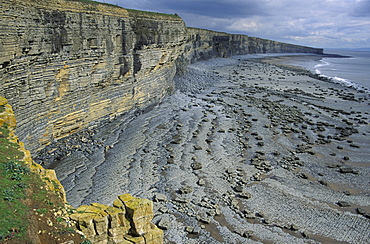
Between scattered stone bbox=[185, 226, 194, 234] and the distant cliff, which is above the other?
the distant cliff

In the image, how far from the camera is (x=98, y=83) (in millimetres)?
24422

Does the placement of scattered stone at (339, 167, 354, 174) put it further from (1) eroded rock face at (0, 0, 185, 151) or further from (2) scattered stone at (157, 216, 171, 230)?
(1) eroded rock face at (0, 0, 185, 151)

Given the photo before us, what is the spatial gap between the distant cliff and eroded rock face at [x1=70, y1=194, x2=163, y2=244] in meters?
10.7

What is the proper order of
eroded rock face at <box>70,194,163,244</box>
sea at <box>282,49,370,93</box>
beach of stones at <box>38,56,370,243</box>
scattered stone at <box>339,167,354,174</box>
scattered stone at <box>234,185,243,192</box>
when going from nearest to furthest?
eroded rock face at <box>70,194,163,244</box> < beach of stones at <box>38,56,370,243</box> < scattered stone at <box>234,185,243,192</box> < scattered stone at <box>339,167,354,174</box> < sea at <box>282,49,370,93</box>

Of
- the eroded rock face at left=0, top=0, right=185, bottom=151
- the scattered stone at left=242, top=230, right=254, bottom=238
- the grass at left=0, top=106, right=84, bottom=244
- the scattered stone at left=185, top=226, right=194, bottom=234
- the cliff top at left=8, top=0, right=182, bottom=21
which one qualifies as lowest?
the scattered stone at left=242, top=230, right=254, bottom=238

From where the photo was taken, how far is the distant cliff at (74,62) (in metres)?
16.7

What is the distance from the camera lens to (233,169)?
18891 mm

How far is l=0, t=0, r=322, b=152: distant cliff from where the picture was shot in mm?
16703

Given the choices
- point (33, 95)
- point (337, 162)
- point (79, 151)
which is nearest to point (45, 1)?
point (33, 95)

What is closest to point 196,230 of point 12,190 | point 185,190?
point 185,190

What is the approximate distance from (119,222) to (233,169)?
11222 millimetres

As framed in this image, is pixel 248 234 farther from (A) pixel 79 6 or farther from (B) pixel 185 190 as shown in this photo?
(A) pixel 79 6

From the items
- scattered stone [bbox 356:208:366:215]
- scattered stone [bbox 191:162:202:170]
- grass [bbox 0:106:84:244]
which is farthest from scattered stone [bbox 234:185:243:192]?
grass [bbox 0:106:84:244]

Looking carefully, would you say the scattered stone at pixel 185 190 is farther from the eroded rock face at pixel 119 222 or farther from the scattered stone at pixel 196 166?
the eroded rock face at pixel 119 222
